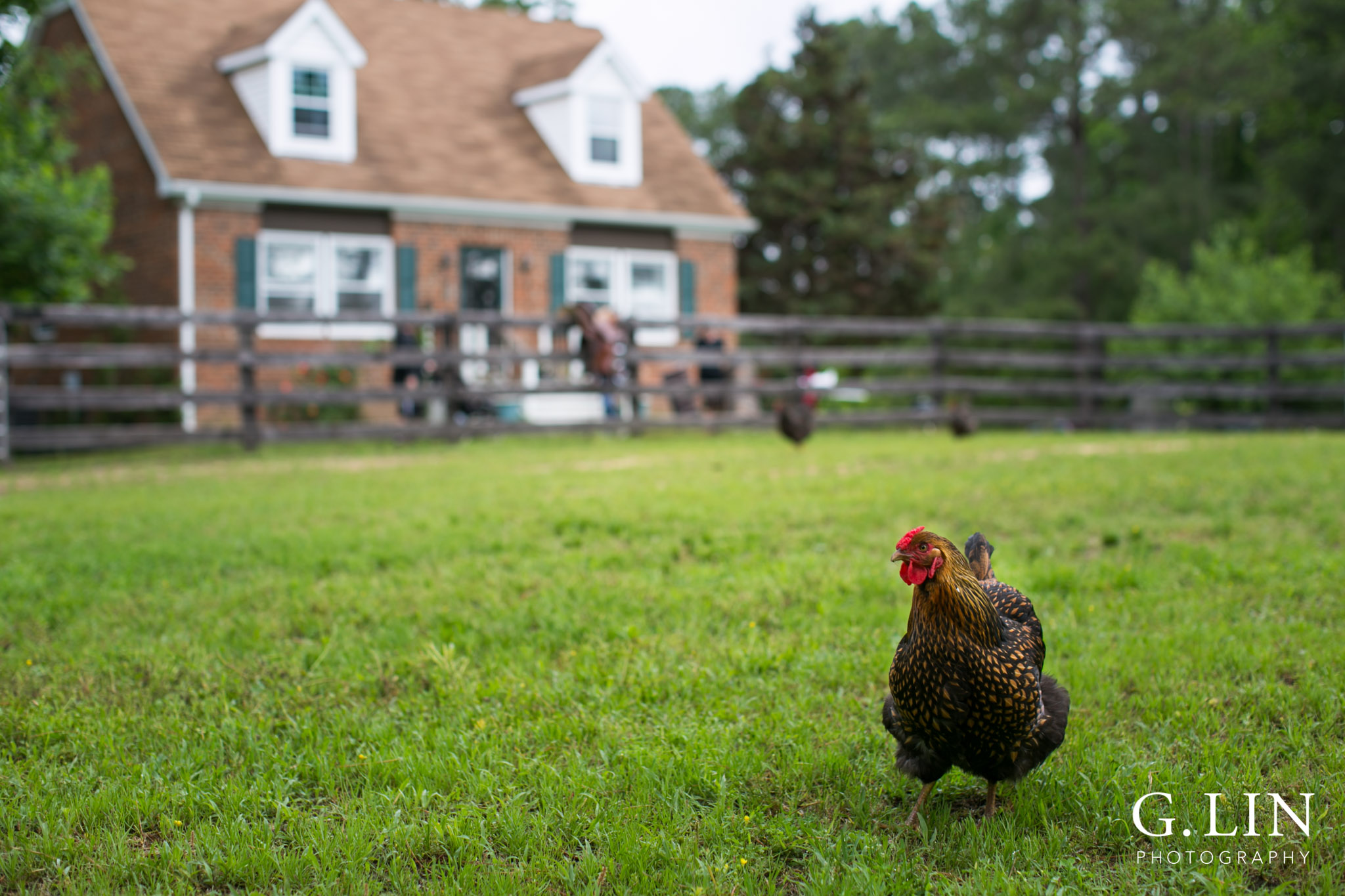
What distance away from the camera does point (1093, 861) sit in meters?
2.72

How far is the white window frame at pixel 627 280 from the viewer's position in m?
20.8

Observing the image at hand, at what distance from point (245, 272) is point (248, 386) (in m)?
5.16

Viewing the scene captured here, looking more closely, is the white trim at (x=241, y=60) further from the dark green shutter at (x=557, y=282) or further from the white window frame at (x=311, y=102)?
the dark green shutter at (x=557, y=282)

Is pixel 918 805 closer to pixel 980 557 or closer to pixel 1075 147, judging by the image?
pixel 980 557

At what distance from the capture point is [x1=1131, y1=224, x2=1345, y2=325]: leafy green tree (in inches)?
774

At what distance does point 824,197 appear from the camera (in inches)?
1156

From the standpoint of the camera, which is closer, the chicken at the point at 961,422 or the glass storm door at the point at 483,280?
the chicken at the point at 961,422

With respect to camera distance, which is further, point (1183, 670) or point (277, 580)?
point (277, 580)

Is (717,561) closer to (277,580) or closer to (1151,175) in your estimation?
(277,580)

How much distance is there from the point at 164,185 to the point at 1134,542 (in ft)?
50.4

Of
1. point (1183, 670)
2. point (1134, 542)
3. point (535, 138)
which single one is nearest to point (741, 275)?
point (535, 138)

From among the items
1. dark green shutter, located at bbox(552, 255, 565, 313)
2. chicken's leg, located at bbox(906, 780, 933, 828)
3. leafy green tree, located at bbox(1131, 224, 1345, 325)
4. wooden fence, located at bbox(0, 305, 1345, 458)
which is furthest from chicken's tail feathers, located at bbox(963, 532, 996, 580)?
leafy green tree, located at bbox(1131, 224, 1345, 325)

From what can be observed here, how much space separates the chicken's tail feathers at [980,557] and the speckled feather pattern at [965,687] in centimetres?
37

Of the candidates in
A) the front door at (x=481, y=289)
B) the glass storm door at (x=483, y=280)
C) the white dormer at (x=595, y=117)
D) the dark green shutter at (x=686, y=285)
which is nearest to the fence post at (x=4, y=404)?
the front door at (x=481, y=289)
